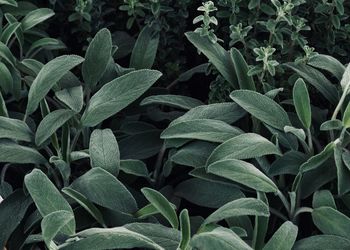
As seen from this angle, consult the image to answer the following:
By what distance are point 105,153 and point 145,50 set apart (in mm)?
507

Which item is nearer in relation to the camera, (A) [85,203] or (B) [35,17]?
(A) [85,203]

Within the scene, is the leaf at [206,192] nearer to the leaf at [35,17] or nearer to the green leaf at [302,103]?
the green leaf at [302,103]

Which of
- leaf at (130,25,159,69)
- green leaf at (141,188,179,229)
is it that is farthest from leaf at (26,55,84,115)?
green leaf at (141,188,179,229)

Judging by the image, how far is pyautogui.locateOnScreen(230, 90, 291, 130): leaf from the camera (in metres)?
1.66

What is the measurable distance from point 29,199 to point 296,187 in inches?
24.3

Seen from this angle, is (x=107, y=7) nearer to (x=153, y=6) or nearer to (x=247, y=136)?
(x=153, y=6)

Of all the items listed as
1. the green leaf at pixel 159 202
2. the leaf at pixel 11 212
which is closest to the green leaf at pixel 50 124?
the leaf at pixel 11 212

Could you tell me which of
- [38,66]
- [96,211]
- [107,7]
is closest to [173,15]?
[107,7]

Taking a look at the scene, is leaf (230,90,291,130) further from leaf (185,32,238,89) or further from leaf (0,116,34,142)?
leaf (0,116,34,142)

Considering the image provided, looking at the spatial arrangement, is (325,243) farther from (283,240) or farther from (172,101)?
(172,101)

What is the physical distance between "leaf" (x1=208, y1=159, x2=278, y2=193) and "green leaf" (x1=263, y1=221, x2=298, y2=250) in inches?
4.7

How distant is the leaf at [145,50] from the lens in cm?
201

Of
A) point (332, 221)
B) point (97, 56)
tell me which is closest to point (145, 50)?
point (97, 56)

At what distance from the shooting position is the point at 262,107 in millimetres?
1677
